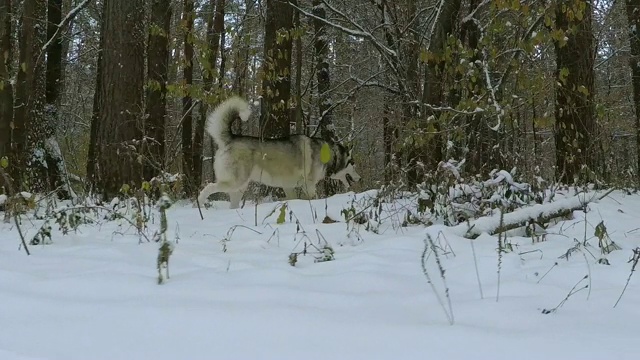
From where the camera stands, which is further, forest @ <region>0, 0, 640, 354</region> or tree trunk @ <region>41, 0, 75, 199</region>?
tree trunk @ <region>41, 0, 75, 199</region>

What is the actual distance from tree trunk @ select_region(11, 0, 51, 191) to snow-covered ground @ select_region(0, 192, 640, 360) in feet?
17.4

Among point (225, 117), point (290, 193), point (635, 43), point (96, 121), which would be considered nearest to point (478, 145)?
point (290, 193)

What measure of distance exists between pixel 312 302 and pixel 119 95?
6.52 metres

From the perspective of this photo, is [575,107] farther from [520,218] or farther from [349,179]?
[520,218]

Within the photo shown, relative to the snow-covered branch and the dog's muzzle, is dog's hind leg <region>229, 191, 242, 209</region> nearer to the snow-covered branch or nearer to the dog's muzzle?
the dog's muzzle

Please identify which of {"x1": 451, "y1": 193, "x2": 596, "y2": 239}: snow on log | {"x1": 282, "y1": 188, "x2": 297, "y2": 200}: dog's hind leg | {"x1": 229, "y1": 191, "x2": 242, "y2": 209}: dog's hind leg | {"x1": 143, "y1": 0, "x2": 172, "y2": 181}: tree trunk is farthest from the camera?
{"x1": 143, "y1": 0, "x2": 172, "y2": 181}: tree trunk

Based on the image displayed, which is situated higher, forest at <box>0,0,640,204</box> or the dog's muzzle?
forest at <box>0,0,640,204</box>

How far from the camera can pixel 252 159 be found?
780cm

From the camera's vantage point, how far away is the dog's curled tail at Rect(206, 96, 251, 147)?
23.4 feet

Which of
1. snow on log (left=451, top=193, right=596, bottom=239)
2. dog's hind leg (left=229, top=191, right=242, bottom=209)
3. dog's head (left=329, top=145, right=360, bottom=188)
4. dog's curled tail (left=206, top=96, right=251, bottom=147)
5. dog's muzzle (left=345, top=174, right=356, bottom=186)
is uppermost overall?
dog's curled tail (left=206, top=96, right=251, bottom=147)

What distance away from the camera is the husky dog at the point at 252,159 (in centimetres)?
739

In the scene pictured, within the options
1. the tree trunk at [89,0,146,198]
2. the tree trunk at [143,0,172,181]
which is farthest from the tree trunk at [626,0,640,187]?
the tree trunk at [89,0,146,198]

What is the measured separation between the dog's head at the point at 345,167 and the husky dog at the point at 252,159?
607 mm

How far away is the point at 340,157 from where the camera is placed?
9.93m
